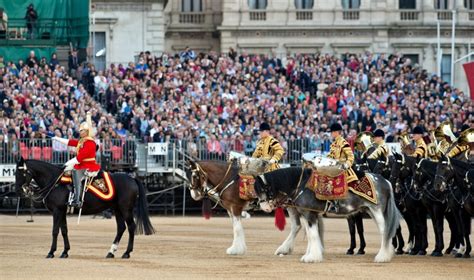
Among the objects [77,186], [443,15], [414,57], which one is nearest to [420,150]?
[77,186]

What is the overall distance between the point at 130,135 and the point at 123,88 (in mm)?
4524

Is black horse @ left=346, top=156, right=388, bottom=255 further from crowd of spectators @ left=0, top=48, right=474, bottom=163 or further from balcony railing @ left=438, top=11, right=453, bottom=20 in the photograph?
balcony railing @ left=438, top=11, right=453, bottom=20

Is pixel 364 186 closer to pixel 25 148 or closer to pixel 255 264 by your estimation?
pixel 255 264

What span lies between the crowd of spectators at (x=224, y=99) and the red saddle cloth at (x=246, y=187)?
18.6 meters

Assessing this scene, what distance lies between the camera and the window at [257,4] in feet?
263

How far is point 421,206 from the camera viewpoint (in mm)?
35750

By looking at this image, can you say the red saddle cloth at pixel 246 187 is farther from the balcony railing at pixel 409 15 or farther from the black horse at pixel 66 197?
the balcony railing at pixel 409 15

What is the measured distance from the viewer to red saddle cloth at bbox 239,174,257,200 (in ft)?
113

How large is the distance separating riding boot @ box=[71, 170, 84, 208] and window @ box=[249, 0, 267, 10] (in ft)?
155

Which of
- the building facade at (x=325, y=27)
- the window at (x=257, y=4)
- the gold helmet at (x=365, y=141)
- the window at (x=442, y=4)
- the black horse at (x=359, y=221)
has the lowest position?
the black horse at (x=359, y=221)

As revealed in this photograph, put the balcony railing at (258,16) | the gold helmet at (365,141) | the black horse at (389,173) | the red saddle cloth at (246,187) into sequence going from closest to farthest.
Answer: the red saddle cloth at (246,187), the black horse at (389,173), the gold helmet at (365,141), the balcony railing at (258,16)

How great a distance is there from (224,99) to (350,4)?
20943 mm

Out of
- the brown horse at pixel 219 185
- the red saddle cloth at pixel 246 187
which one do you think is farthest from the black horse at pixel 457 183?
the brown horse at pixel 219 185

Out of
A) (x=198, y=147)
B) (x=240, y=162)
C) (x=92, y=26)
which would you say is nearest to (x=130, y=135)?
(x=198, y=147)
